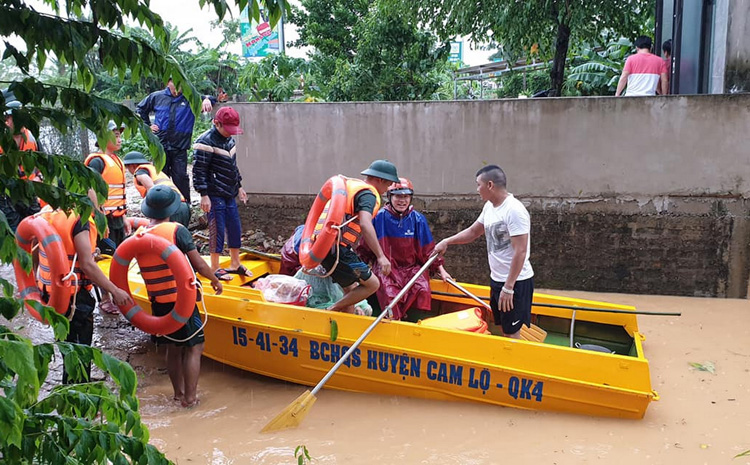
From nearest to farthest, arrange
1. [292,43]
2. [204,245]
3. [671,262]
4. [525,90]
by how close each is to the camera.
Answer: [671,262] < [204,245] < [525,90] < [292,43]

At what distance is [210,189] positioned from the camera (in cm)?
603

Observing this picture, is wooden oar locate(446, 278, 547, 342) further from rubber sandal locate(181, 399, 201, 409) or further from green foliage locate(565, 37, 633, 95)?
green foliage locate(565, 37, 633, 95)

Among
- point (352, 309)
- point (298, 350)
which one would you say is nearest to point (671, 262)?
point (352, 309)

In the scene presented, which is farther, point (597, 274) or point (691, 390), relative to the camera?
point (597, 274)

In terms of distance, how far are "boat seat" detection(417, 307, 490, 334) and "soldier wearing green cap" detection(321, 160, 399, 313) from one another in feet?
1.78

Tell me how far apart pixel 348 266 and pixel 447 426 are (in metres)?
1.37

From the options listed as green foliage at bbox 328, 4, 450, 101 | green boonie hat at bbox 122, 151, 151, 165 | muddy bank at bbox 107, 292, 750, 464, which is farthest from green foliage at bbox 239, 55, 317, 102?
muddy bank at bbox 107, 292, 750, 464

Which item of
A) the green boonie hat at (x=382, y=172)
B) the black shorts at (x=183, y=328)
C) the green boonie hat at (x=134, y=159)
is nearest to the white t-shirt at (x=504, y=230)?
the green boonie hat at (x=382, y=172)

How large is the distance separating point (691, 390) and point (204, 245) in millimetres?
5800

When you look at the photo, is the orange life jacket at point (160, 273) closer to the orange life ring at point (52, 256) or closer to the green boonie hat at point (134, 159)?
the orange life ring at point (52, 256)

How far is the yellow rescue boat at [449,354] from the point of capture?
434cm

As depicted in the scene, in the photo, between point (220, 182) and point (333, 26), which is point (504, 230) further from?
point (333, 26)

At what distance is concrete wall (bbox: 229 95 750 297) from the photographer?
22.1 ft

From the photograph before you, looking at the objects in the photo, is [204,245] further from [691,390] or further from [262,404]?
[691,390]
